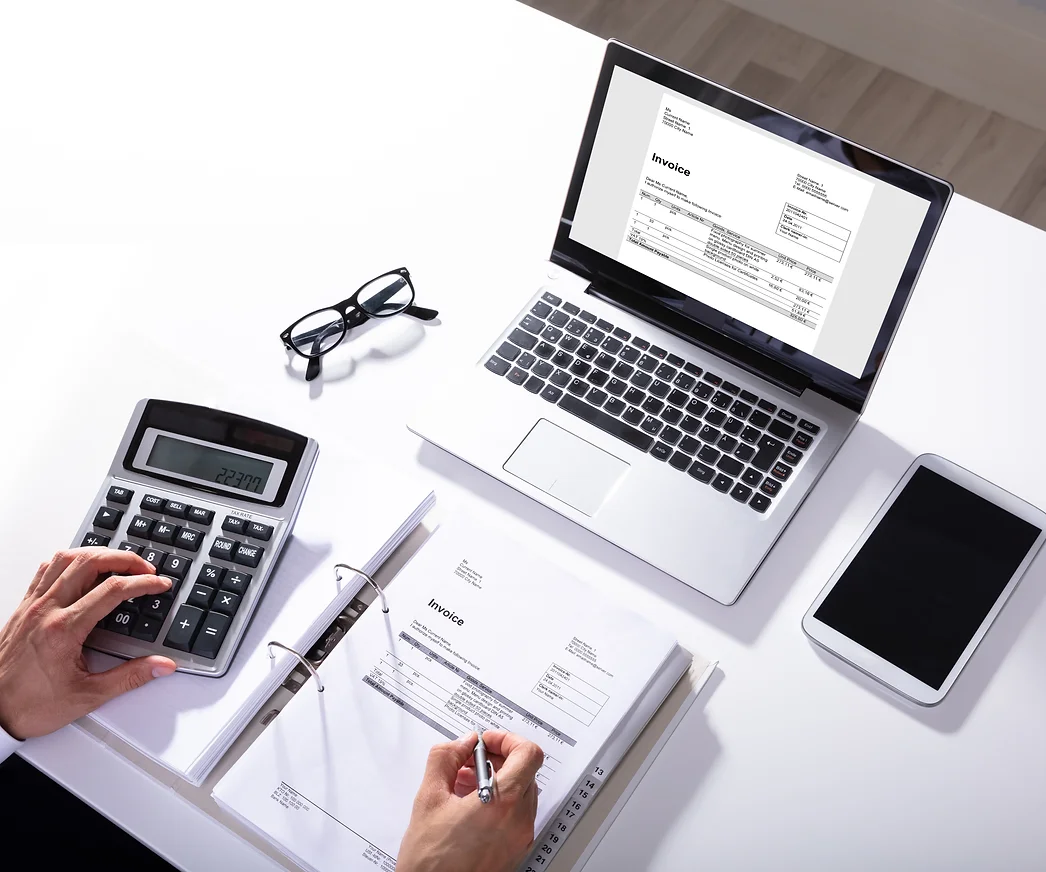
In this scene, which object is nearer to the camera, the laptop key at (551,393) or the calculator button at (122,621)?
the calculator button at (122,621)

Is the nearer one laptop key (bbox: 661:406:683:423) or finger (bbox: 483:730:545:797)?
finger (bbox: 483:730:545:797)

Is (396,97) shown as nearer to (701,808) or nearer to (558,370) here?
(558,370)

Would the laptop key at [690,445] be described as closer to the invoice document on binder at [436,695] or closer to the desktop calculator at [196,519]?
the invoice document on binder at [436,695]

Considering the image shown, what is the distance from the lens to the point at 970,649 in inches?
33.8

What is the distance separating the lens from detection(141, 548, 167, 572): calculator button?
86cm

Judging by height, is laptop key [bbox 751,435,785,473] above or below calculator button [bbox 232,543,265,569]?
above

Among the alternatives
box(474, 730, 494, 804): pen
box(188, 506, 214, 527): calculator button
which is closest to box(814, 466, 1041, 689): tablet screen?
box(474, 730, 494, 804): pen

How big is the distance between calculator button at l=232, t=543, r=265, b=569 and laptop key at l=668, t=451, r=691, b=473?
14.6 inches

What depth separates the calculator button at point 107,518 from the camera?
884 millimetres

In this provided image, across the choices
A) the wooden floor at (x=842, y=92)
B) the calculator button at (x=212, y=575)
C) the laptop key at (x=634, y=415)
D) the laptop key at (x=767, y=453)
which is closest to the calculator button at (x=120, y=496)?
the calculator button at (x=212, y=575)

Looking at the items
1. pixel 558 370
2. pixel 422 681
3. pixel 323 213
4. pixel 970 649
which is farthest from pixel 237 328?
pixel 970 649

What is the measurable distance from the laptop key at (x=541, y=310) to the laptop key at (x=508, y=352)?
44 mm

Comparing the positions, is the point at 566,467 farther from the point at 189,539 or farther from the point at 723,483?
the point at 189,539

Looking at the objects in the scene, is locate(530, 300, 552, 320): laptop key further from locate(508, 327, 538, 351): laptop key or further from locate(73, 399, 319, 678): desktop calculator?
locate(73, 399, 319, 678): desktop calculator
